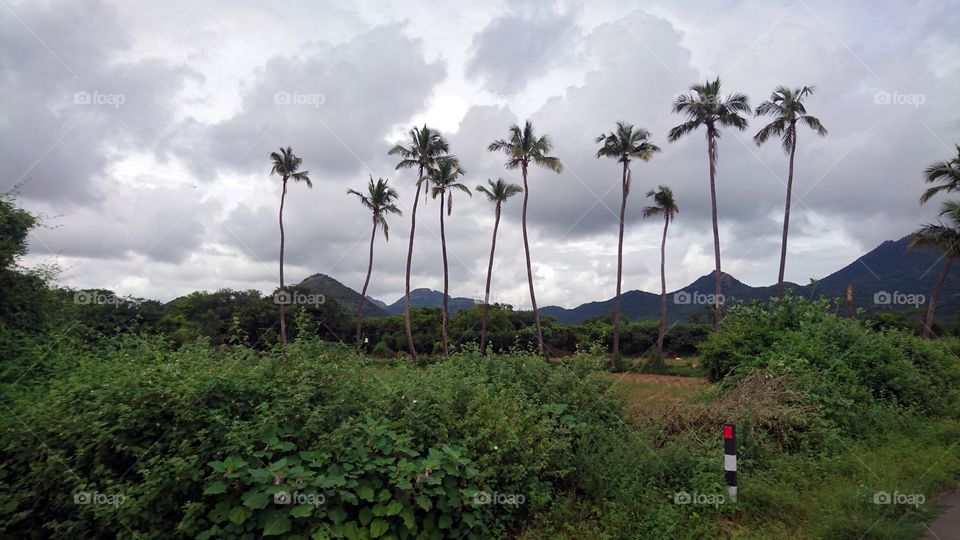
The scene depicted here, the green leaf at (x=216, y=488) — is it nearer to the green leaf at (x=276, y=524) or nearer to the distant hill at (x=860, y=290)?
the green leaf at (x=276, y=524)

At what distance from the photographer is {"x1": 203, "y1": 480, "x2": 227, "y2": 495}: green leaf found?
422 centimetres

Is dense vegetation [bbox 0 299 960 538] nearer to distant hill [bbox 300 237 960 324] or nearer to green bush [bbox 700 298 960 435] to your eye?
green bush [bbox 700 298 960 435]

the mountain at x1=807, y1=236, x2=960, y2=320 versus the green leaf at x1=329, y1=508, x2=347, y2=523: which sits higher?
the mountain at x1=807, y1=236, x2=960, y2=320

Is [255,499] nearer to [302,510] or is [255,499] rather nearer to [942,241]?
[302,510]

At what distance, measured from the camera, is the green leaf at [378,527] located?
436cm

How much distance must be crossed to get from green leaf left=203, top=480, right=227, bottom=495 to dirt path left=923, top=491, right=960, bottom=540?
6557 millimetres

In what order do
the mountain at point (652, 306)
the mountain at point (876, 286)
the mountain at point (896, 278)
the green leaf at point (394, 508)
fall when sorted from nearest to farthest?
the green leaf at point (394, 508) → the mountain at point (876, 286) → the mountain at point (896, 278) → the mountain at point (652, 306)

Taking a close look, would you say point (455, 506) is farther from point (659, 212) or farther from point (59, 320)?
point (659, 212)

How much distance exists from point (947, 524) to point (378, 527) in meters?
5.89

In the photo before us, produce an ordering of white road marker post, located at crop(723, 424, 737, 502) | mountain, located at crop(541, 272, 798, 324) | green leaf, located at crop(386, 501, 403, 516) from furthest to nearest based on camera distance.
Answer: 1. mountain, located at crop(541, 272, 798, 324)
2. white road marker post, located at crop(723, 424, 737, 502)
3. green leaf, located at crop(386, 501, 403, 516)

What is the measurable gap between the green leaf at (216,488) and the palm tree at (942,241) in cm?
3676

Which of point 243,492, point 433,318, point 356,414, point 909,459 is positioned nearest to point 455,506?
point 356,414

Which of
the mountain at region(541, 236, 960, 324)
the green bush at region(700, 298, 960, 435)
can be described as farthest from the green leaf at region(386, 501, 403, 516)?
the mountain at region(541, 236, 960, 324)

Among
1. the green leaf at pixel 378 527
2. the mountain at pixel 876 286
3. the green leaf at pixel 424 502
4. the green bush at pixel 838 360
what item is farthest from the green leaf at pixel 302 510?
the mountain at pixel 876 286
